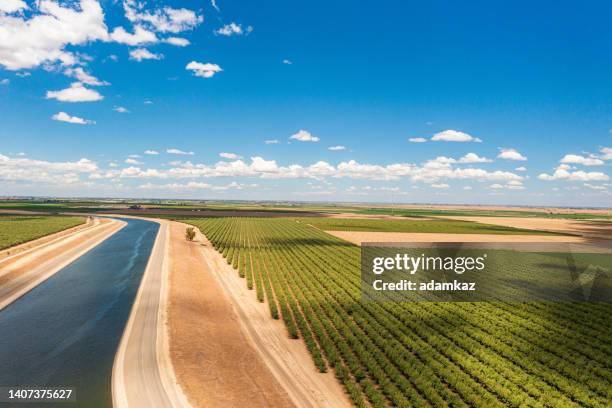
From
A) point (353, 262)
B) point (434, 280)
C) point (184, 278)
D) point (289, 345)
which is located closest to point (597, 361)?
point (289, 345)

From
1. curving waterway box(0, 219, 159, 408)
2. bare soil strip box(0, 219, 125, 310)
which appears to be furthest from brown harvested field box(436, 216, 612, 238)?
bare soil strip box(0, 219, 125, 310)

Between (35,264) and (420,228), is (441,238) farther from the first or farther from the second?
(35,264)

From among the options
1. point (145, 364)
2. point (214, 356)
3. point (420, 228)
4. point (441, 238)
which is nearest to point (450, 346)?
point (214, 356)

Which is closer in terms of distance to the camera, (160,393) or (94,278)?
(160,393)

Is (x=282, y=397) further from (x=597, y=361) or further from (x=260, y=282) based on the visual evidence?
(x=260, y=282)

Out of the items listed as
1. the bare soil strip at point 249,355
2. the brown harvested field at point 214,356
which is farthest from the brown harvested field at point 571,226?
the brown harvested field at point 214,356

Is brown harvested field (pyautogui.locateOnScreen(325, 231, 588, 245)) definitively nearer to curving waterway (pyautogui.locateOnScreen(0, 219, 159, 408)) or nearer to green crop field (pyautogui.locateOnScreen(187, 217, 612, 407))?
green crop field (pyautogui.locateOnScreen(187, 217, 612, 407))
